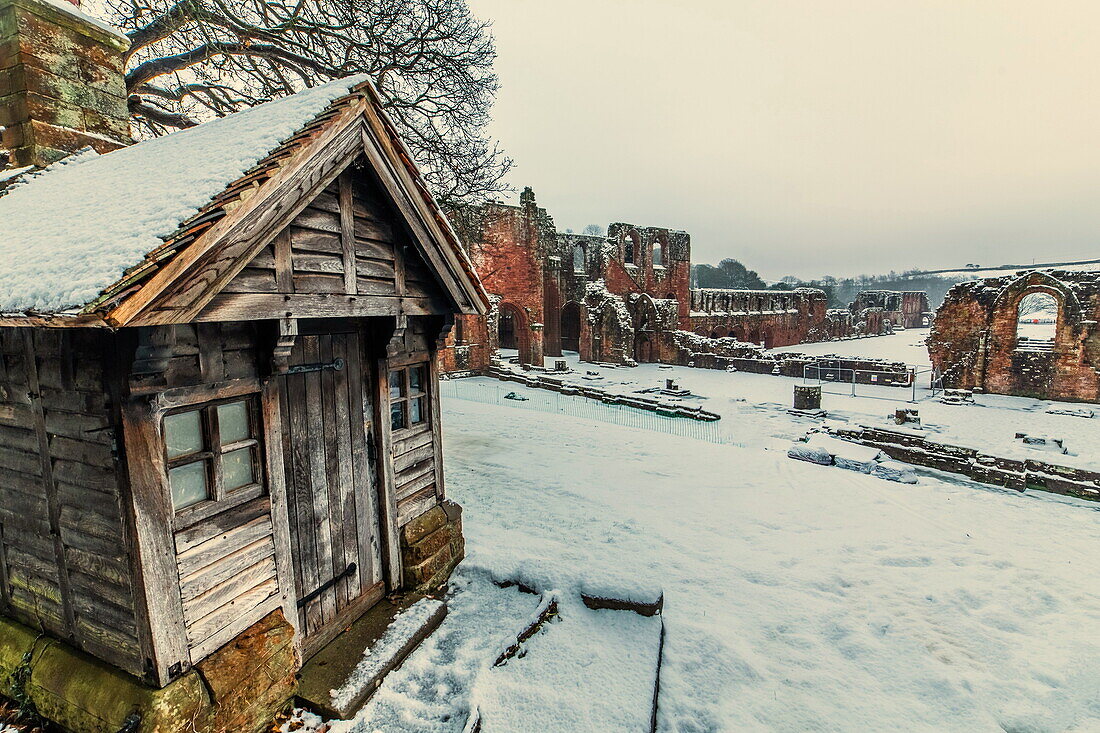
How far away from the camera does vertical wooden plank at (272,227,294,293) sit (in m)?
3.47

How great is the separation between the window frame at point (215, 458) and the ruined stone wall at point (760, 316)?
35333 mm

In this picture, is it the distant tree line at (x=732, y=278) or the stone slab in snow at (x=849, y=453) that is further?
the distant tree line at (x=732, y=278)

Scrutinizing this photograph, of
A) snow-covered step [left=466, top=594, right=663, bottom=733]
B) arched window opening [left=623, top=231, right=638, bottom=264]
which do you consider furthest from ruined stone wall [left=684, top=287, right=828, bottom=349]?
snow-covered step [left=466, top=594, right=663, bottom=733]

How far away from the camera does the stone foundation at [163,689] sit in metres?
3.19

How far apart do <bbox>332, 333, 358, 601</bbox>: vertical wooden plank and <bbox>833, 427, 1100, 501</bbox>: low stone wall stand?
40.1 ft

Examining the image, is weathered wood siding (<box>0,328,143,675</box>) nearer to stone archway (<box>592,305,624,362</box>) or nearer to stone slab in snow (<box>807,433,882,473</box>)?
stone slab in snow (<box>807,433,882,473</box>)

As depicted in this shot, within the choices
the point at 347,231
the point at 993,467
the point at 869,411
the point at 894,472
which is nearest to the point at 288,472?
the point at 347,231

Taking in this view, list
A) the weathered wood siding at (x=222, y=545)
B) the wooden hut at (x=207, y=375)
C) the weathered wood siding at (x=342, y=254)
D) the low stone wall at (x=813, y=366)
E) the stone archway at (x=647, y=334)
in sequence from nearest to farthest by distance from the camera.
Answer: the wooden hut at (x=207, y=375), the weathered wood siding at (x=222, y=545), the weathered wood siding at (x=342, y=254), the low stone wall at (x=813, y=366), the stone archway at (x=647, y=334)

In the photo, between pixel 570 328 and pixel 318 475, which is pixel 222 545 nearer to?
pixel 318 475

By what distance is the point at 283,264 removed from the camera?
3.51 m

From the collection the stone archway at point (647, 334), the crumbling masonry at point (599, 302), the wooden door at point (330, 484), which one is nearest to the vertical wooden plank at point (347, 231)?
the wooden door at point (330, 484)

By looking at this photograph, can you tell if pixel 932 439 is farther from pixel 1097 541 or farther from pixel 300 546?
pixel 300 546

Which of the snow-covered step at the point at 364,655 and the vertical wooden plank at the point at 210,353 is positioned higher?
the vertical wooden plank at the point at 210,353

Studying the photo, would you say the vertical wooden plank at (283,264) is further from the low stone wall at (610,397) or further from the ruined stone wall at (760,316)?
the ruined stone wall at (760,316)
